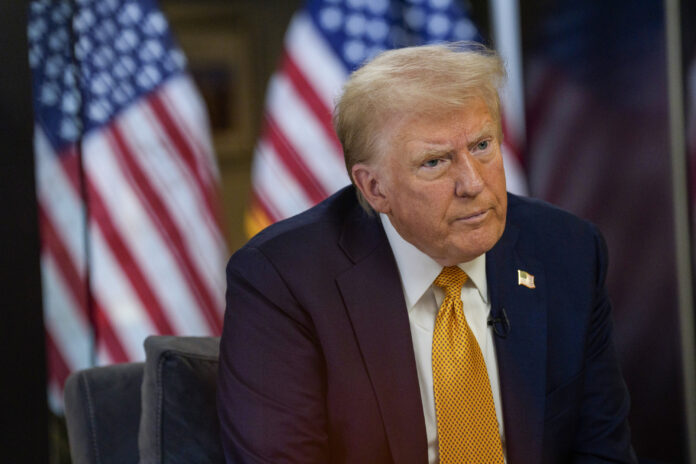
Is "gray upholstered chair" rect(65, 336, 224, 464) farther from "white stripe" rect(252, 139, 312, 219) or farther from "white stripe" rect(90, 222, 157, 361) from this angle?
"white stripe" rect(252, 139, 312, 219)

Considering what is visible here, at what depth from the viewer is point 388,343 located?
5.01ft

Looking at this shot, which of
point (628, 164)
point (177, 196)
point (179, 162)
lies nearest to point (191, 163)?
point (179, 162)

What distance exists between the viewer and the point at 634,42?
10.5 ft

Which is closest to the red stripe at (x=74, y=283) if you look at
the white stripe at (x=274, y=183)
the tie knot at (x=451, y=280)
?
the white stripe at (x=274, y=183)

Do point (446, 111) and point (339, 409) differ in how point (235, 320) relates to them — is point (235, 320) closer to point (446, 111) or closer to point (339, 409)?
point (339, 409)

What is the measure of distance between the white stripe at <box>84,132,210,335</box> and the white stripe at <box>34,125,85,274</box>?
0.12m

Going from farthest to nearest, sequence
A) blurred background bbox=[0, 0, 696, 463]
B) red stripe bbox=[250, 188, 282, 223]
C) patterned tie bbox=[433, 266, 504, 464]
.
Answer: red stripe bbox=[250, 188, 282, 223] < blurred background bbox=[0, 0, 696, 463] < patterned tie bbox=[433, 266, 504, 464]

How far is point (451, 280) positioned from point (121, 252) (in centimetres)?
199

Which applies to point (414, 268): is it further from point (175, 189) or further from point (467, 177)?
point (175, 189)

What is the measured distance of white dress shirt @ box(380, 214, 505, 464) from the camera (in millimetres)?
1562

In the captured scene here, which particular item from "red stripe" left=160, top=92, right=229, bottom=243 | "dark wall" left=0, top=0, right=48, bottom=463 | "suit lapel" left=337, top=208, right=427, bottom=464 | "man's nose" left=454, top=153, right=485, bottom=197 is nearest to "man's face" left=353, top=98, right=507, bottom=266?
"man's nose" left=454, top=153, right=485, bottom=197

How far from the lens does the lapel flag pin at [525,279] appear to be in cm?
164

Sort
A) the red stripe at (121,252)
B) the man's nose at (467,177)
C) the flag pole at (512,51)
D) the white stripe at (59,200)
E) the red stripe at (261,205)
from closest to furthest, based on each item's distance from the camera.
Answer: the man's nose at (467,177) → the white stripe at (59,200) → the red stripe at (121,252) → the red stripe at (261,205) → the flag pole at (512,51)

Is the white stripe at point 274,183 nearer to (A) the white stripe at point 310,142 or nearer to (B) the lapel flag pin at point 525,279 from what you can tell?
(A) the white stripe at point 310,142
